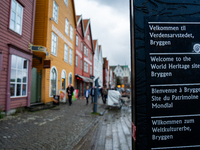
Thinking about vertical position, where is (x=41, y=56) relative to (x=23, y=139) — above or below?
above

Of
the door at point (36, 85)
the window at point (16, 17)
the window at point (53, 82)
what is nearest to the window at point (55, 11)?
the window at point (53, 82)

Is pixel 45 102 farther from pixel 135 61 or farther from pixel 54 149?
pixel 135 61

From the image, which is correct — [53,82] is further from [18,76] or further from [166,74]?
[166,74]

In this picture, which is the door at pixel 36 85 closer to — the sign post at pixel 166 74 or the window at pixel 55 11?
the window at pixel 55 11

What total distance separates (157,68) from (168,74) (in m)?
0.16

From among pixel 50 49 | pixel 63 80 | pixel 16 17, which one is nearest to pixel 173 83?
pixel 16 17

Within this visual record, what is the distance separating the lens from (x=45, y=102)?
469 inches

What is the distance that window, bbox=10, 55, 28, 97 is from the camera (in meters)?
8.33

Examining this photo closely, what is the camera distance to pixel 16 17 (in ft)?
28.1

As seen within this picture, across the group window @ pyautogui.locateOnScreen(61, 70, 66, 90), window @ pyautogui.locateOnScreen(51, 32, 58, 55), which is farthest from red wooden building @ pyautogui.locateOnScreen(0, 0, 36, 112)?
window @ pyautogui.locateOnScreen(61, 70, 66, 90)

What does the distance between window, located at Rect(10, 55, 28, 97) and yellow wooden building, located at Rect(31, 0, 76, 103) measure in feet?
5.14

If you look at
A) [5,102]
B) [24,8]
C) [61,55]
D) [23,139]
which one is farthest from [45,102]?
[23,139]

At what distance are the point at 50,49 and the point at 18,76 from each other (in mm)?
4783

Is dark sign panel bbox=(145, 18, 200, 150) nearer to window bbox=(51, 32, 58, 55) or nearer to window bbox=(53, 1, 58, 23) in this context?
window bbox=(51, 32, 58, 55)
